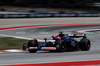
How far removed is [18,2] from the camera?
56906mm

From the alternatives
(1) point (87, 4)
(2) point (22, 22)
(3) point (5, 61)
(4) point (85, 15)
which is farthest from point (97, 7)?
(3) point (5, 61)

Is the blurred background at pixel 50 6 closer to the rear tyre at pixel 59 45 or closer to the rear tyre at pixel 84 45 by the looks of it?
the rear tyre at pixel 84 45

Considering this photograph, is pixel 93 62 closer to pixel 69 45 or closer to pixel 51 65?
pixel 51 65

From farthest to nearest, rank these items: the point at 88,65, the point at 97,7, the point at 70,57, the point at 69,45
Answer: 1. the point at 97,7
2. the point at 69,45
3. the point at 70,57
4. the point at 88,65

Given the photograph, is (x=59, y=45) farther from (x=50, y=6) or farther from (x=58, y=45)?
(x=50, y=6)

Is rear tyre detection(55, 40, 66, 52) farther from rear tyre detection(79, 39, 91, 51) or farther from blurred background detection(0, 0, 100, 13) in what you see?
blurred background detection(0, 0, 100, 13)

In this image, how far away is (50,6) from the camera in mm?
53625

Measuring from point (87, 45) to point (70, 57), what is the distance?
2008mm

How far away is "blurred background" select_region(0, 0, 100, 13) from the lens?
160ft

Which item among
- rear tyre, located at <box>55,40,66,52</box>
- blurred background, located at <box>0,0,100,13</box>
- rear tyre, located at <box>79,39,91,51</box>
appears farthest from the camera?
blurred background, located at <box>0,0,100,13</box>

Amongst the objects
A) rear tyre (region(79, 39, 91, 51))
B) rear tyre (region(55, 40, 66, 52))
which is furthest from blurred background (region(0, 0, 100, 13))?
rear tyre (region(55, 40, 66, 52))

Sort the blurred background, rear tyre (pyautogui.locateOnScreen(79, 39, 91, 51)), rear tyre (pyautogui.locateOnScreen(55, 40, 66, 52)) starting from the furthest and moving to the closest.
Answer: the blurred background
rear tyre (pyautogui.locateOnScreen(79, 39, 91, 51))
rear tyre (pyautogui.locateOnScreen(55, 40, 66, 52))

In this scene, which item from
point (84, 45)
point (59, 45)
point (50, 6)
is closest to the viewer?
point (59, 45)

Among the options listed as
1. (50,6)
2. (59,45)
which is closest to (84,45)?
(59,45)
